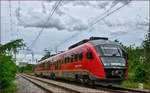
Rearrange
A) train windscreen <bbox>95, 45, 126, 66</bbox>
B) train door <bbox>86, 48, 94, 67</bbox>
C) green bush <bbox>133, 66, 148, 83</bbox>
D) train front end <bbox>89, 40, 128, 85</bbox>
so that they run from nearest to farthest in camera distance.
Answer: train front end <bbox>89, 40, 128, 85</bbox>, train windscreen <bbox>95, 45, 126, 66</bbox>, train door <bbox>86, 48, 94, 67</bbox>, green bush <bbox>133, 66, 148, 83</bbox>

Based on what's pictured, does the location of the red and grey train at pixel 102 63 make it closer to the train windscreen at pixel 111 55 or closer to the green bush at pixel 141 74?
the train windscreen at pixel 111 55

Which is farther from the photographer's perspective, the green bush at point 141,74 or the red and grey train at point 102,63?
the green bush at point 141,74

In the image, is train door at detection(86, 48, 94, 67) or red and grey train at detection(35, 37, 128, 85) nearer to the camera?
red and grey train at detection(35, 37, 128, 85)

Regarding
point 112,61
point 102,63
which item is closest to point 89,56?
point 102,63

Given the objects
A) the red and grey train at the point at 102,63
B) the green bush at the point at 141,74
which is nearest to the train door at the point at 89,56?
the red and grey train at the point at 102,63

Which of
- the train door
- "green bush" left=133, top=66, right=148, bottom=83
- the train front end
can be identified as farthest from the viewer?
"green bush" left=133, top=66, right=148, bottom=83

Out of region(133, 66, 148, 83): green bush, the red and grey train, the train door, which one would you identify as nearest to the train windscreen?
the red and grey train

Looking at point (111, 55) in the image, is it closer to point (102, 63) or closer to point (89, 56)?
point (102, 63)

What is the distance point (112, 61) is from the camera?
1440 cm

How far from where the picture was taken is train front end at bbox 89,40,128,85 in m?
14.1

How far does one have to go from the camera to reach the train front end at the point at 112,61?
14.1m

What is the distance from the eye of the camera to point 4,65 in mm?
11086

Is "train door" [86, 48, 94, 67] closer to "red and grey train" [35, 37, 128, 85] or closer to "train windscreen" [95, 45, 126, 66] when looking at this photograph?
"red and grey train" [35, 37, 128, 85]

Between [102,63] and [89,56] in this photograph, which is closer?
[102,63]
